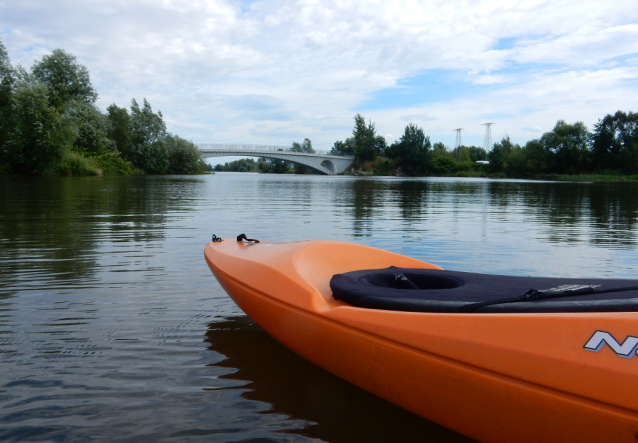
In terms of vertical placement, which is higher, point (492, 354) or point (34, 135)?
point (34, 135)

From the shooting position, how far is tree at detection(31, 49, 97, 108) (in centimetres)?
4284

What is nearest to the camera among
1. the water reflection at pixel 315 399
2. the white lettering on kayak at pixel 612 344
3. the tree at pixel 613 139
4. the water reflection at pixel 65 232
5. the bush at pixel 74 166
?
the white lettering on kayak at pixel 612 344

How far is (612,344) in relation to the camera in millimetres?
1688

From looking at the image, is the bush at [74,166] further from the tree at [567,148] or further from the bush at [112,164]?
the tree at [567,148]

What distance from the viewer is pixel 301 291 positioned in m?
2.93

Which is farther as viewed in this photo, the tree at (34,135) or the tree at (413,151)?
the tree at (413,151)

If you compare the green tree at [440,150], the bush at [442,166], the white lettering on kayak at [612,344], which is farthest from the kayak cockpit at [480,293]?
the green tree at [440,150]

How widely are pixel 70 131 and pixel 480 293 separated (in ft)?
127

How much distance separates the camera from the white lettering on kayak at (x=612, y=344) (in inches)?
64.6

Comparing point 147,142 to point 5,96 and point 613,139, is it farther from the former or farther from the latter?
point 613,139

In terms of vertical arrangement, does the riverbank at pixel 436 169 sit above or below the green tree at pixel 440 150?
below

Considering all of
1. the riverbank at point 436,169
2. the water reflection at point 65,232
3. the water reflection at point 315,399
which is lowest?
the water reflection at point 315,399

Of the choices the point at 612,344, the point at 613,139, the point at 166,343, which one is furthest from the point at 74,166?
the point at 613,139

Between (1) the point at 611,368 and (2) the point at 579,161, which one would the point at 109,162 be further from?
(2) the point at 579,161
